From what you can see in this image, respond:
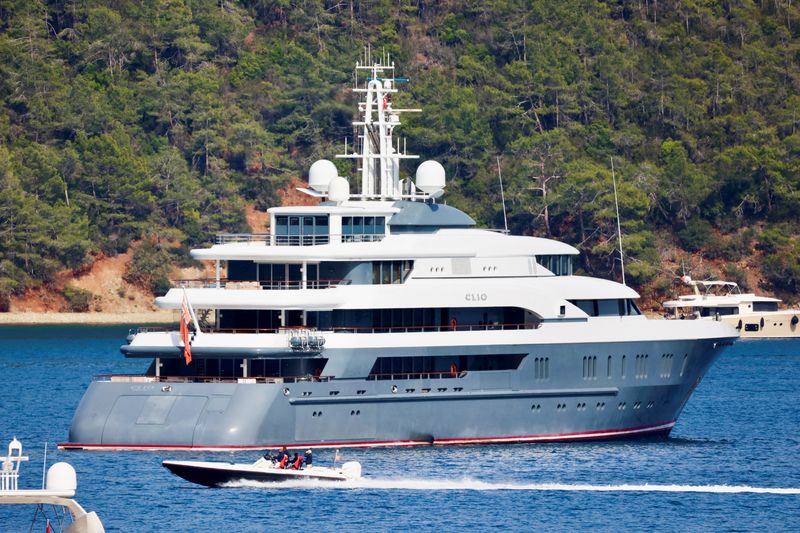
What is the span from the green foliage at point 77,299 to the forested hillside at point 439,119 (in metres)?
1.69

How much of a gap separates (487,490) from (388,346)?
648 cm

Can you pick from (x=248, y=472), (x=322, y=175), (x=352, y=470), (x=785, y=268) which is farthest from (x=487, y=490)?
(x=785, y=268)

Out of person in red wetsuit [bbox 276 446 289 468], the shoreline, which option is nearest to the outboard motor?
person in red wetsuit [bbox 276 446 289 468]

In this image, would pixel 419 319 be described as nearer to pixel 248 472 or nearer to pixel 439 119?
pixel 248 472

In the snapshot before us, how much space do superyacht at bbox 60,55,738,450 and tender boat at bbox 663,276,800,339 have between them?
58.8 m

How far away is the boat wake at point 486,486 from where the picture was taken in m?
47.8

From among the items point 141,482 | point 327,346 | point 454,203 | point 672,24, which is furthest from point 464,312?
point 672,24

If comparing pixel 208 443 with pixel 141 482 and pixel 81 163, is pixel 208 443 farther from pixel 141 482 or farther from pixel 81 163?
pixel 81 163

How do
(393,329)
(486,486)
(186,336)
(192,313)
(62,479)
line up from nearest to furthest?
1. (62,479)
2. (486,486)
3. (186,336)
4. (192,313)
5. (393,329)

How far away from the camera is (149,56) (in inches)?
5492

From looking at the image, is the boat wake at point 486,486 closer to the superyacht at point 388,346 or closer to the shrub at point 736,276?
the superyacht at point 388,346

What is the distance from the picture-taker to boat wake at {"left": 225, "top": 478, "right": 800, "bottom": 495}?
47.8 metres

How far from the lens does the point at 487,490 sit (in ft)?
158

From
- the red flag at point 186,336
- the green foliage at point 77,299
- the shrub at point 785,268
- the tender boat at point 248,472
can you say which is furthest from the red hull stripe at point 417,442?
the shrub at point 785,268
